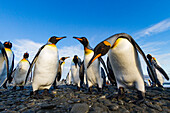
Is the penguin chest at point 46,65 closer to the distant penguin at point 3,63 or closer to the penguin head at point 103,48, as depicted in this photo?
the distant penguin at point 3,63

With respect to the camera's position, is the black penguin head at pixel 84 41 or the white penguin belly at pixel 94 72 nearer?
the white penguin belly at pixel 94 72

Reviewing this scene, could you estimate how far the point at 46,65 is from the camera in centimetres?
370

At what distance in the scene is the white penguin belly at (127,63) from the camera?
256cm

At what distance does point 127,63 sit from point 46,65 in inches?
106

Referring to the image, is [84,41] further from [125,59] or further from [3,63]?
[3,63]

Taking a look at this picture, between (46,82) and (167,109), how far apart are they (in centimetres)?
346

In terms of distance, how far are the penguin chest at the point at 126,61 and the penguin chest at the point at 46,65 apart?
2.21 meters

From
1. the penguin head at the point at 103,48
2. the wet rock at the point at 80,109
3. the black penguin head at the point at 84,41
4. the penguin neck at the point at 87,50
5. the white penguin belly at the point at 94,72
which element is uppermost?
the black penguin head at the point at 84,41

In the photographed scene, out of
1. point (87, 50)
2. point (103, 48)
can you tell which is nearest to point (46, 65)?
point (87, 50)

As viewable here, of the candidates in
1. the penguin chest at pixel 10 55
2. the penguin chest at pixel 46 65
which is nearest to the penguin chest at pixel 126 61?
the penguin chest at pixel 46 65

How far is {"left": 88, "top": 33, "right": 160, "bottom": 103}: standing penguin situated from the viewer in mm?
2557

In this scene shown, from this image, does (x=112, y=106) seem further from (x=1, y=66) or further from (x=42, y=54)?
(x=1, y=66)

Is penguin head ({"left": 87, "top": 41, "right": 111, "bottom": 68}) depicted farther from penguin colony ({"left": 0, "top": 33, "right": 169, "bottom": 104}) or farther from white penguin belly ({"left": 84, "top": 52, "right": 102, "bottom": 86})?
white penguin belly ({"left": 84, "top": 52, "right": 102, "bottom": 86})

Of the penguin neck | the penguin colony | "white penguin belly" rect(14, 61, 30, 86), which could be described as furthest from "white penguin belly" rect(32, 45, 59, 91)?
"white penguin belly" rect(14, 61, 30, 86)
